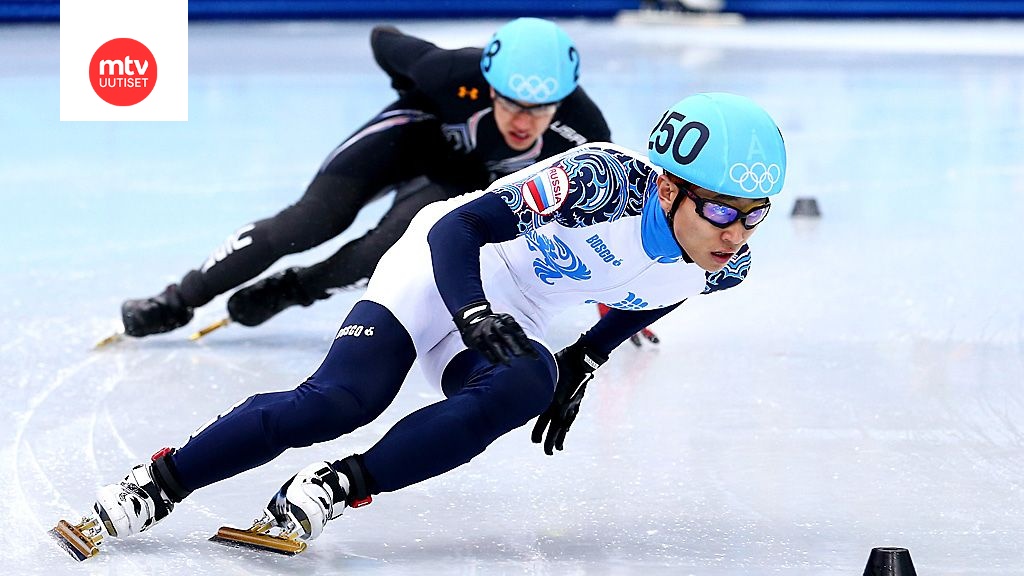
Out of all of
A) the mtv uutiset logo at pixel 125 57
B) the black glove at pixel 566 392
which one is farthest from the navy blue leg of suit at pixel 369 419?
the mtv uutiset logo at pixel 125 57

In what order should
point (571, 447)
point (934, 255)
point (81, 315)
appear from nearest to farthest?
point (571, 447)
point (81, 315)
point (934, 255)

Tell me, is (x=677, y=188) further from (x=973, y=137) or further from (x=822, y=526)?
(x=973, y=137)

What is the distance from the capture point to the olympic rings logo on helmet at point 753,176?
2.47 metres

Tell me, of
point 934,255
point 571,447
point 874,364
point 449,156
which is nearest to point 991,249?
point 934,255

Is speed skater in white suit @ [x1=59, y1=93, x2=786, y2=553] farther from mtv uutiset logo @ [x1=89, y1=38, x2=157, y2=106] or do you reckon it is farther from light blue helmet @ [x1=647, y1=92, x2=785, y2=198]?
mtv uutiset logo @ [x1=89, y1=38, x2=157, y2=106]

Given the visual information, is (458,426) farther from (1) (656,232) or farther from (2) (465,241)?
(1) (656,232)

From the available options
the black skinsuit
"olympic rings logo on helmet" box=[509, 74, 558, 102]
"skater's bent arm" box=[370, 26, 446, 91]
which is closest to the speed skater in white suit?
"olympic rings logo on helmet" box=[509, 74, 558, 102]

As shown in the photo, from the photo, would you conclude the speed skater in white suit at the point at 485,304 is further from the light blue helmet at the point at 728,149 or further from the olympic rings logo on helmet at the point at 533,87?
the olympic rings logo on helmet at the point at 533,87

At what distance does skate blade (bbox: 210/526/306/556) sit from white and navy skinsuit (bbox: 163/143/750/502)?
5.0 inches

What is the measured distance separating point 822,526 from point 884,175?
15.4 feet

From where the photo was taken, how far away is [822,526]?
2.81m

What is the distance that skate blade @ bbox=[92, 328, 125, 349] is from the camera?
13.7 ft

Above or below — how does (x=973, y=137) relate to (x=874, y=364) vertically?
above

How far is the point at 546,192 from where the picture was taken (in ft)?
8.55
